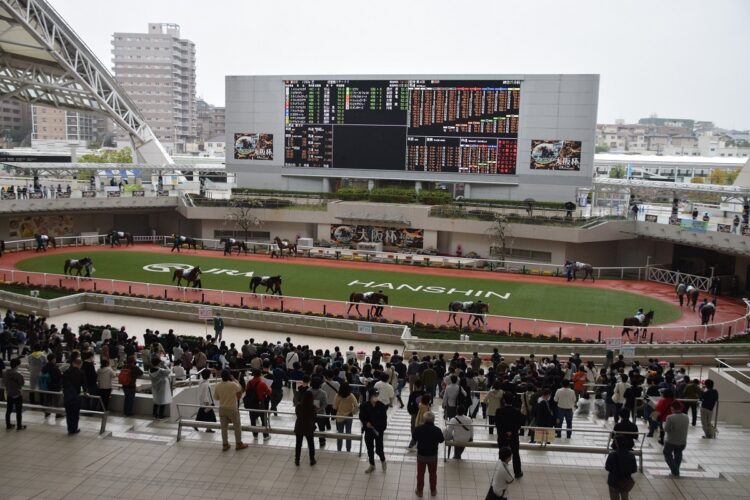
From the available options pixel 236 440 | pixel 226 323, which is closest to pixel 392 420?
pixel 236 440

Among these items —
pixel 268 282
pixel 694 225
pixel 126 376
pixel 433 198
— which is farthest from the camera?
pixel 433 198

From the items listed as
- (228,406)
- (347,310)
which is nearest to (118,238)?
(347,310)

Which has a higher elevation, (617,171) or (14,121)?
(14,121)

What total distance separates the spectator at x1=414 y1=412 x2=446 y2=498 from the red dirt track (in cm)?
1541

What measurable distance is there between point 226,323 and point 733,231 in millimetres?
23688

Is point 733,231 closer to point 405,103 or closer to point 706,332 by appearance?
point 706,332

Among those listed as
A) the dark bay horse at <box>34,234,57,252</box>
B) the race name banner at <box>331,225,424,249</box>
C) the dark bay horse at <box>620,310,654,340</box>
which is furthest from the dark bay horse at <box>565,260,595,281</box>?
the dark bay horse at <box>34,234,57,252</box>

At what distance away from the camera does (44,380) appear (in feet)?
41.8

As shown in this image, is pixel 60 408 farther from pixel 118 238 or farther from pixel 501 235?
pixel 118 238

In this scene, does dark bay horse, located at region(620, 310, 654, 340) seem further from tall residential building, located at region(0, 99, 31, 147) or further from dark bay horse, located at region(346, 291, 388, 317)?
tall residential building, located at region(0, 99, 31, 147)

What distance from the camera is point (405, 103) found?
44562 mm

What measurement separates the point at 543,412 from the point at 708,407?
3.22 meters

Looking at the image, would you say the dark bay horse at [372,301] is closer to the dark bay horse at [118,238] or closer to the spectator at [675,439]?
the spectator at [675,439]

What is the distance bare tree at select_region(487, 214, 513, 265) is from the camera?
40250 mm
